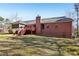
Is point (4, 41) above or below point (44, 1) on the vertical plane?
below

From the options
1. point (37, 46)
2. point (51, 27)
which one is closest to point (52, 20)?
point (51, 27)

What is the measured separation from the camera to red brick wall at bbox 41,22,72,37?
400 centimetres

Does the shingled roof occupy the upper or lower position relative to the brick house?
upper

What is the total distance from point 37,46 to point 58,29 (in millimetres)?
291

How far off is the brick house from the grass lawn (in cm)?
5

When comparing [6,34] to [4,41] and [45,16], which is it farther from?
[45,16]

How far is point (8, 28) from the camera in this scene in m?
4.04

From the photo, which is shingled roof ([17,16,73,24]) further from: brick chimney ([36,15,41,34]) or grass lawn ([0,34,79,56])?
grass lawn ([0,34,79,56])

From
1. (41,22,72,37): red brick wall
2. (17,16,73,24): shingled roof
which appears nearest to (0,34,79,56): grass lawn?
(41,22,72,37): red brick wall

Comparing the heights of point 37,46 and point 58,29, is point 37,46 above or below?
below

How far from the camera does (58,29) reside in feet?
13.2

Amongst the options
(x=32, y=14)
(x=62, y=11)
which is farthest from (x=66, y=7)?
(x=32, y=14)

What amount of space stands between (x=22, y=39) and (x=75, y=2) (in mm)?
693

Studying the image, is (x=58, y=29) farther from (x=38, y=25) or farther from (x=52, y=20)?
(x=38, y=25)
